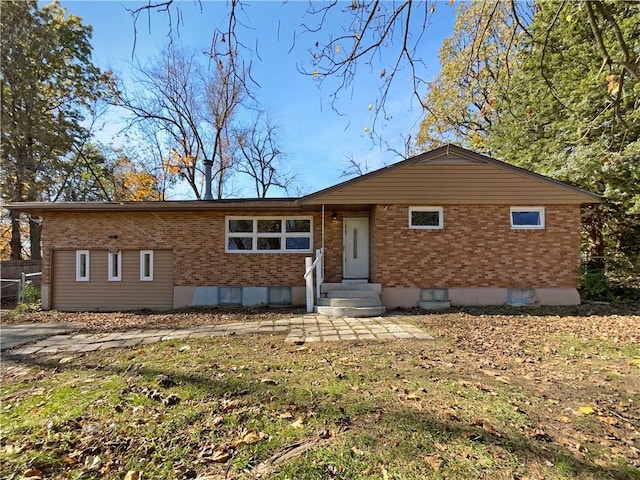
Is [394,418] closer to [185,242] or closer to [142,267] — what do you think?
[185,242]

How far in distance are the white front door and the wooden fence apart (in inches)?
532

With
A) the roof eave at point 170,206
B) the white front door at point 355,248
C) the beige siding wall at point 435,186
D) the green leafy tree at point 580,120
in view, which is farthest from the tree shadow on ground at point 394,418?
the green leafy tree at point 580,120

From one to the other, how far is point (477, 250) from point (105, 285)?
11.4 m

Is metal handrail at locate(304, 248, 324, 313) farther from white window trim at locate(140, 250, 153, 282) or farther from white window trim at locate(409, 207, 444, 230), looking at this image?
white window trim at locate(140, 250, 153, 282)

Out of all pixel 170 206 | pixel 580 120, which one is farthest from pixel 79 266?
pixel 580 120

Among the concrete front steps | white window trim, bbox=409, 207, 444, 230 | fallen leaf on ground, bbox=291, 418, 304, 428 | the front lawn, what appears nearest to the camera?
the front lawn

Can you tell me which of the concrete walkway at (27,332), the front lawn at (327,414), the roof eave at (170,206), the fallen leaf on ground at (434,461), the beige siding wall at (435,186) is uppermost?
the beige siding wall at (435,186)

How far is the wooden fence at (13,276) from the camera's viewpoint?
13.6 m

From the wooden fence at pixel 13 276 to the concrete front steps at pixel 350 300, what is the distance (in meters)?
13.2

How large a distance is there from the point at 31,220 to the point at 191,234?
13674 mm

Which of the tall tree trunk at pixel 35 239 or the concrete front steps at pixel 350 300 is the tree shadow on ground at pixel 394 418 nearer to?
the concrete front steps at pixel 350 300

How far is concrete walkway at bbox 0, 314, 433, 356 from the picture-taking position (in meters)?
5.69

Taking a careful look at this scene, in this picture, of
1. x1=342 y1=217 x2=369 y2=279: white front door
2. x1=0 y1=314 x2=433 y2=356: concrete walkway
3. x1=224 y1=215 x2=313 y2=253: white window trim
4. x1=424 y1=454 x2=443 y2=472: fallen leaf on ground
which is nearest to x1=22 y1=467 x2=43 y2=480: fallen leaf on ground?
x1=424 y1=454 x2=443 y2=472: fallen leaf on ground

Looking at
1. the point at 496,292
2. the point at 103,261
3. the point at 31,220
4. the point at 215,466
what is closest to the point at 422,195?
the point at 496,292
